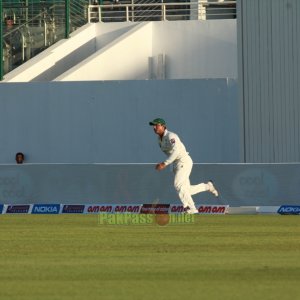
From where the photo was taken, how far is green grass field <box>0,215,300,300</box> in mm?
11727

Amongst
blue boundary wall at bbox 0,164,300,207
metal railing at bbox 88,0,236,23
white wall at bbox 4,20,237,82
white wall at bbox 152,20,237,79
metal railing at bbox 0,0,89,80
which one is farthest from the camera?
metal railing at bbox 88,0,236,23

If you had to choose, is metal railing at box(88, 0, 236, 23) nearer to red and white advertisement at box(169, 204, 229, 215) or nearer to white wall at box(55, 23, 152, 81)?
white wall at box(55, 23, 152, 81)

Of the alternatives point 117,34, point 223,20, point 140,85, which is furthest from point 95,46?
point 140,85

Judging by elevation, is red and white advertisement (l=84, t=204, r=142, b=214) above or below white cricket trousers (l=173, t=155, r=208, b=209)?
below

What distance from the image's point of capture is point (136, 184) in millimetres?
29703

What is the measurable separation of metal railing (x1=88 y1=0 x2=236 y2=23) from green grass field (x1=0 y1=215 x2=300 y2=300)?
76.6ft

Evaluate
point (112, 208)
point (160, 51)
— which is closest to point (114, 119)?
point (160, 51)

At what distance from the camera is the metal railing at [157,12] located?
44319mm

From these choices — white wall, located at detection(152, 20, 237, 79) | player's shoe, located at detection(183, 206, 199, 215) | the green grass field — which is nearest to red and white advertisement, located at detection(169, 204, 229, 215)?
player's shoe, located at detection(183, 206, 199, 215)

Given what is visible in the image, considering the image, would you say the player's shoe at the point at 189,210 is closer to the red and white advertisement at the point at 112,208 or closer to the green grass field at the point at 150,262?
the green grass field at the point at 150,262

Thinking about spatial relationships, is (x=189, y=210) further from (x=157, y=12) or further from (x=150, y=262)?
(x=157, y=12)

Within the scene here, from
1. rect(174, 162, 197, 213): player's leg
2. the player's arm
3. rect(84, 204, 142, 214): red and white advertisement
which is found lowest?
rect(84, 204, 142, 214): red and white advertisement

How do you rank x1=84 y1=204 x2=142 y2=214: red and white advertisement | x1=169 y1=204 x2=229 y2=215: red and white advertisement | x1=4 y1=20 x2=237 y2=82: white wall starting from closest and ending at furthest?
1. x1=169 y1=204 x2=229 y2=215: red and white advertisement
2. x1=84 y1=204 x2=142 y2=214: red and white advertisement
3. x1=4 y1=20 x2=237 y2=82: white wall

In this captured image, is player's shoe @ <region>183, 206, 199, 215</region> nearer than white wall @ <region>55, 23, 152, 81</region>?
Yes
